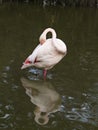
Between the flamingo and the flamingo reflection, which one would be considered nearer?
the flamingo reflection

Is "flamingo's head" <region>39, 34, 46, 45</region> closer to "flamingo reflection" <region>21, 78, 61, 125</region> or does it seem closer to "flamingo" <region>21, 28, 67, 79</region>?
"flamingo" <region>21, 28, 67, 79</region>

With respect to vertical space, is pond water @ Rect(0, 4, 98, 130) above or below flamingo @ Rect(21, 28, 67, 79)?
below

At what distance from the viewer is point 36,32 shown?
37.9 feet

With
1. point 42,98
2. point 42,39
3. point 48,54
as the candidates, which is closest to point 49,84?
point 48,54

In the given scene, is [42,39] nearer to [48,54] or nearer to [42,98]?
[48,54]

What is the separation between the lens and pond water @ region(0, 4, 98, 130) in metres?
6.13

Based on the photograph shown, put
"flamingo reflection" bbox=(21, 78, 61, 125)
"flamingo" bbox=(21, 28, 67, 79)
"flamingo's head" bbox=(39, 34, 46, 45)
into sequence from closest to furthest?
1. "flamingo reflection" bbox=(21, 78, 61, 125)
2. "flamingo" bbox=(21, 28, 67, 79)
3. "flamingo's head" bbox=(39, 34, 46, 45)

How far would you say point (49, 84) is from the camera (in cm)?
762

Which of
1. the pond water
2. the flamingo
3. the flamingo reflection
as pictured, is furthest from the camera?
the flamingo

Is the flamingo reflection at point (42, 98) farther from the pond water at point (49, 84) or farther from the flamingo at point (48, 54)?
the flamingo at point (48, 54)

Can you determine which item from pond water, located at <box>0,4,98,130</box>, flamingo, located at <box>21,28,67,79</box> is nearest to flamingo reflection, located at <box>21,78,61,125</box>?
pond water, located at <box>0,4,98,130</box>

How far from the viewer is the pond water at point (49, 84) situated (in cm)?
613

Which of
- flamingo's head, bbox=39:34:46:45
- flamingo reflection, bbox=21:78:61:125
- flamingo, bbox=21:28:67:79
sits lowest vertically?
flamingo reflection, bbox=21:78:61:125

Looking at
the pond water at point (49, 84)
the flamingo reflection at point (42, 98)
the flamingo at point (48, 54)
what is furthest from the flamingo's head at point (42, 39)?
the flamingo reflection at point (42, 98)
